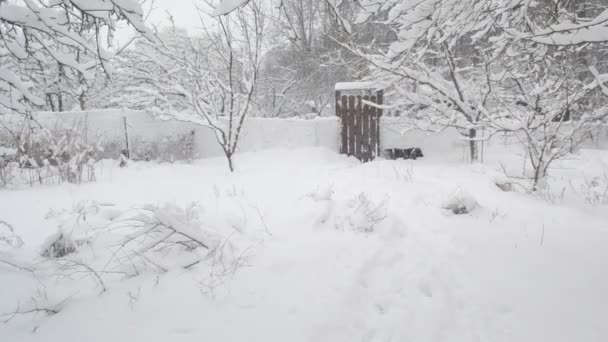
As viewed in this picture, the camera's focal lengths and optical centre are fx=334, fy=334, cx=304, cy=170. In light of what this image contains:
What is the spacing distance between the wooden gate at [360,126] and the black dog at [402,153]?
0.26m

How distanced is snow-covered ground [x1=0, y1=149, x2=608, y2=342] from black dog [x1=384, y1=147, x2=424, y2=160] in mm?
4119

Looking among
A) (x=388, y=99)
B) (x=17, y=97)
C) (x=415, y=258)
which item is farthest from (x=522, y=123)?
(x=388, y=99)

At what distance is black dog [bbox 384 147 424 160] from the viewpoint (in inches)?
305

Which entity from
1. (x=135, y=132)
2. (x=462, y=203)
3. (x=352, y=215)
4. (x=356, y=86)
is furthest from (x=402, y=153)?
(x=135, y=132)

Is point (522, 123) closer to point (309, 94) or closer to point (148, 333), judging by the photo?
point (148, 333)

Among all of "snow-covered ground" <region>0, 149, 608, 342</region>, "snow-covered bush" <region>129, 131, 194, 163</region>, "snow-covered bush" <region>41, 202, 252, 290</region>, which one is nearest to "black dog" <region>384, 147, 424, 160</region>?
"snow-covered ground" <region>0, 149, 608, 342</region>

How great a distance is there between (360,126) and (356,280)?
6.08m

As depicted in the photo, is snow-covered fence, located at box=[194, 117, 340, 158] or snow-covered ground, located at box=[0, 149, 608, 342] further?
snow-covered fence, located at box=[194, 117, 340, 158]

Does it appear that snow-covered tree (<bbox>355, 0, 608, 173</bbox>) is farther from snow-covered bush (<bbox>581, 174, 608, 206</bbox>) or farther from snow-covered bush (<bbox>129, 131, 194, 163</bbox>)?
snow-covered bush (<bbox>129, 131, 194, 163</bbox>)

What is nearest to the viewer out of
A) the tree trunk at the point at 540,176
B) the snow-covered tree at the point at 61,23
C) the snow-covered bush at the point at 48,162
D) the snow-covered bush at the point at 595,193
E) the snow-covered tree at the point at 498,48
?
the snow-covered tree at the point at 61,23

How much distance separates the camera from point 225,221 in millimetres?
2936

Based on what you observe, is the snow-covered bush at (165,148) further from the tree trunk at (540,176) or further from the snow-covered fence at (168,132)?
the tree trunk at (540,176)

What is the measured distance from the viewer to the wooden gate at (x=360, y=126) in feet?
25.5

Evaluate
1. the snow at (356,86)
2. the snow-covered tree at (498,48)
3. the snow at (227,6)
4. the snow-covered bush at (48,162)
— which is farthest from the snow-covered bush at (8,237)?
the snow at (356,86)
